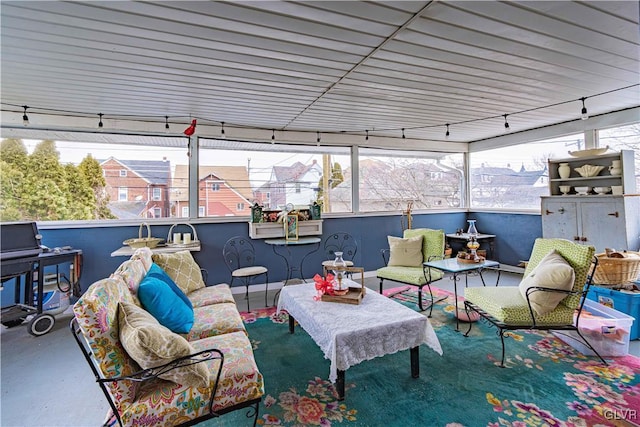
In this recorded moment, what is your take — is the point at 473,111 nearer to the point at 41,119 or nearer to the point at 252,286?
the point at 252,286

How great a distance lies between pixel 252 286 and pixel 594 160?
535cm

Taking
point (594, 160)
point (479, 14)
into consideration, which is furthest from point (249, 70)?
point (594, 160)

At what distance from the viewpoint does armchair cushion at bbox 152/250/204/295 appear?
299cm

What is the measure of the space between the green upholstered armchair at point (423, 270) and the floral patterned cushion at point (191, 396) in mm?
2381

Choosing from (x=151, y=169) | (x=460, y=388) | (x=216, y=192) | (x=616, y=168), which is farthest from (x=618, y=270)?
(x=151, y=169)

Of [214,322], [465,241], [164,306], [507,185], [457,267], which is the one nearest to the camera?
[164,306]

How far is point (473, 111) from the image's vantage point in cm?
409

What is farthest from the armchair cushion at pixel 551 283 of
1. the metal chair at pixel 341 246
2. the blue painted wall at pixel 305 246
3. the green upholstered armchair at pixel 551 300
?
the blue painted wall at pixel 305 246

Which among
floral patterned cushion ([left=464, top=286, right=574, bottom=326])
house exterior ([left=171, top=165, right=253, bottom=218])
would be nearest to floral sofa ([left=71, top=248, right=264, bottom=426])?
floral patterned cushion ([left=464, top=286, right=574, bottom=326])

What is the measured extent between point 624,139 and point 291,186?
480 cm

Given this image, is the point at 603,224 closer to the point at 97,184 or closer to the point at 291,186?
the point at 291,186

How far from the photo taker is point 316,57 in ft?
8.11

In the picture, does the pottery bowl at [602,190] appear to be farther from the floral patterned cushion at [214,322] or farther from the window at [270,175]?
the floral patterned cushion at [214,322]

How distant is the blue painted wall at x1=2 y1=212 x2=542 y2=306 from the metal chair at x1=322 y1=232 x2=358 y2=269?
0.30ft
